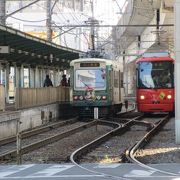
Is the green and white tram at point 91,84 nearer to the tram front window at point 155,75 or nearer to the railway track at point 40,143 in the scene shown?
the tram front window at point 155,75

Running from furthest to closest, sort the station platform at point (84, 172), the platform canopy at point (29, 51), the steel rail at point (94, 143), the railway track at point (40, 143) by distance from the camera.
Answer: the platform canopy at point (29, 51) < the railway track at point (40, 143) < the steel rail at point (94, 143) < the station platform at point (84, 172)

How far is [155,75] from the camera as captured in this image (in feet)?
110

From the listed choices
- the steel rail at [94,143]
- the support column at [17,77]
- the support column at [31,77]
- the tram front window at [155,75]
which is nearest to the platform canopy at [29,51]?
the support column at [17,77]

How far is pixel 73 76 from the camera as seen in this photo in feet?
106

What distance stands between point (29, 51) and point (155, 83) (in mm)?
7559

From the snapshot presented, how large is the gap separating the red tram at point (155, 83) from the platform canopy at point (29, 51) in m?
5.49

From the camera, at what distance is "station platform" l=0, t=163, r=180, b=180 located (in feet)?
36.7

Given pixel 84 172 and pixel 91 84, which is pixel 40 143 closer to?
pixel 84 172

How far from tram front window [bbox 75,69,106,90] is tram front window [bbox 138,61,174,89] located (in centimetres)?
285

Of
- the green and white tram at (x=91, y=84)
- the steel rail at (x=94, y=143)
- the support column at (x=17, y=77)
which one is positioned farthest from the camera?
the support column at (x=17, y=77)

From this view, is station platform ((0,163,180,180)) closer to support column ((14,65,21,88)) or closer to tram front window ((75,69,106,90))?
tram front window ((75,69,106,90))

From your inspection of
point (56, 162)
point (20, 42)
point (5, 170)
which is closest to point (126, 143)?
point (56, 162)

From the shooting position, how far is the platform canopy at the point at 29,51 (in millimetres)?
25112

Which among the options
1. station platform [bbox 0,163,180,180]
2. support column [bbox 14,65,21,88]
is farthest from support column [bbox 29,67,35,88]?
station platform [bbox 0,163,180,180]
